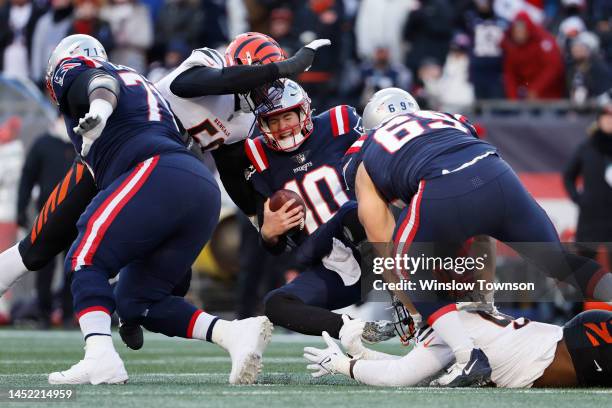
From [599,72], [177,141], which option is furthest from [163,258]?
[599,72]

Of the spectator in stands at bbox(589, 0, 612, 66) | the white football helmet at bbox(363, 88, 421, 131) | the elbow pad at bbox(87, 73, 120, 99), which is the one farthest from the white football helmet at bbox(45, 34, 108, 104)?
the spectator in stands at bbox(589, 0, 612, 66)

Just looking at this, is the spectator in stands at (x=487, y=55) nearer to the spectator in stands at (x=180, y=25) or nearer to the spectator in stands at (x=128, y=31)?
the spectator in stands at (x=180, y=25)

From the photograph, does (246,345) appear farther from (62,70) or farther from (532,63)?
(532,63)

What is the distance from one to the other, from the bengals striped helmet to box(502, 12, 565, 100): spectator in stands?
6509mm

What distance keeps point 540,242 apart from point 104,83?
1858mm

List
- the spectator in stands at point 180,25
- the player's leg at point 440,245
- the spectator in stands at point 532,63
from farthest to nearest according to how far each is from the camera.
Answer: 1. the spectator in stands at point 180,25
2. the spectator in stands at point 532,63
3. the player's leg at point 440,245

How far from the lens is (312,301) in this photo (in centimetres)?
618

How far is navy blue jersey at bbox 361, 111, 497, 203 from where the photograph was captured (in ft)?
17.4

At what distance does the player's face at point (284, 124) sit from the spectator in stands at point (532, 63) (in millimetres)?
6429

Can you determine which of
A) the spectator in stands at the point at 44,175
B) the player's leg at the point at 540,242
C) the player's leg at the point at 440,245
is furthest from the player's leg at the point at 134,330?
the spectator in stands at the point at 44,175

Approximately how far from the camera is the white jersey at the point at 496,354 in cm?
521

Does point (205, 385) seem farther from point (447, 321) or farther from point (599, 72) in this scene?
point (599, 72)

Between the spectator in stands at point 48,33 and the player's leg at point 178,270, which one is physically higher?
the player's leg at point 178,270

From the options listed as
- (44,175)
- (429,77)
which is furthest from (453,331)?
(429,77)
